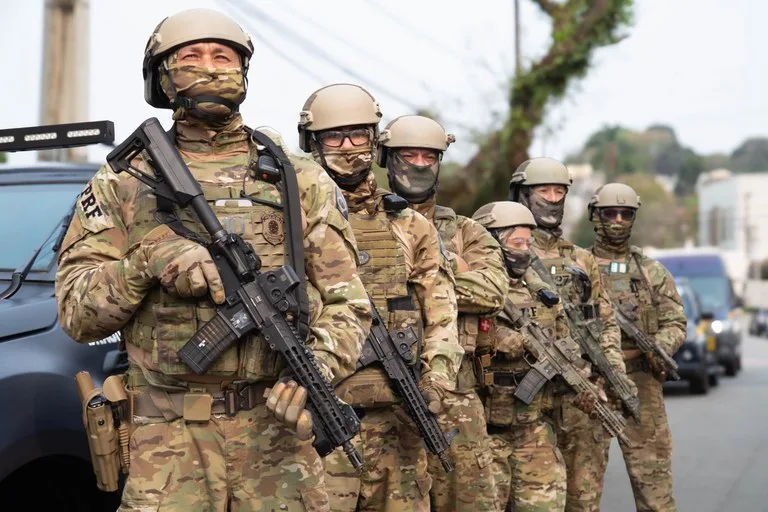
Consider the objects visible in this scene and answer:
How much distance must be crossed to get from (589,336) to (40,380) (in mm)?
4084

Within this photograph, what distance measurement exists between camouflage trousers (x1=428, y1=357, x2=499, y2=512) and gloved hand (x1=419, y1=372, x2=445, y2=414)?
76 cm

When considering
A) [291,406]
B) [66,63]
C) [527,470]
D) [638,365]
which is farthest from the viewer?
[66,63]

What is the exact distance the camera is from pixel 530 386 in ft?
21.5

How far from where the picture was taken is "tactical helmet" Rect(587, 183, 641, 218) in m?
8.67

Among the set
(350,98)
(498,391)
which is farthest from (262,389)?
(498,391)

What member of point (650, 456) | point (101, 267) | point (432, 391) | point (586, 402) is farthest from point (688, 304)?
point (101, 267)

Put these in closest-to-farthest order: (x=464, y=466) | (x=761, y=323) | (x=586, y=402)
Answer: (x=464, y=466), (x=586, y=402), (x=761, y=323)

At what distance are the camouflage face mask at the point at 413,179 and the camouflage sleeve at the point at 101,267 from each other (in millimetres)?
2332

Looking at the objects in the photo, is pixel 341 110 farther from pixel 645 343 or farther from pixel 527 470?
pixel 645 343

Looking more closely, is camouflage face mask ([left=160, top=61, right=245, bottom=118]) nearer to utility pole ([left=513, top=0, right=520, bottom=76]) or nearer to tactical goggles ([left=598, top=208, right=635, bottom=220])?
tactical goggles ([left=598, top=208, right=635, bottom=220])

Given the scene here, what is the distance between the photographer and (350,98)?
5.08m

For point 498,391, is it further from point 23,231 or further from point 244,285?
point 244,285

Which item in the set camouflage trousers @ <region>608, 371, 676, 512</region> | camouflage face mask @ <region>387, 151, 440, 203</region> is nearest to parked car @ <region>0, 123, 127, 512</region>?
camouflage face mask @ <region>387, 151, 440, 203</region>

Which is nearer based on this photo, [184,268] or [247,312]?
[184,268]
